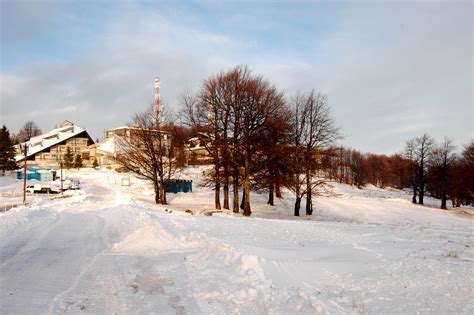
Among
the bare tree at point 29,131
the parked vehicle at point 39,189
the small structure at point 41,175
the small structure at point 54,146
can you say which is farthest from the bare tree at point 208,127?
the bare tree at point 29,131

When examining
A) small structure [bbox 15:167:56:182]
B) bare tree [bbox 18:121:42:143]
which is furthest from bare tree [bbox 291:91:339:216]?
bare tree [bbox 18:121:42:143]

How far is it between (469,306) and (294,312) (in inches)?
117

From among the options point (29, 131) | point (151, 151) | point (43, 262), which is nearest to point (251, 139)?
point (151, 151)

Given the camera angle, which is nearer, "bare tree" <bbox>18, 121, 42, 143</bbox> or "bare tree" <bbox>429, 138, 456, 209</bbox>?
"bare tree" <bbox>429, 138, 456, 209</bbox>

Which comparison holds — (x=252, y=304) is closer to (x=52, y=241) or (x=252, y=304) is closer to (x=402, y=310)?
(x=402, y=310)

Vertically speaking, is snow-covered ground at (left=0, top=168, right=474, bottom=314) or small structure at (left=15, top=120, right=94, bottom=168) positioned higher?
small structure at (left=15, top=120, right=94, bottom=168)

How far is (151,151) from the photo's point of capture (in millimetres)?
36219

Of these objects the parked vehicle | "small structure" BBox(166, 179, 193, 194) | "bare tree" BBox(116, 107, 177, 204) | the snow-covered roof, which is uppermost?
the snow-covered roof

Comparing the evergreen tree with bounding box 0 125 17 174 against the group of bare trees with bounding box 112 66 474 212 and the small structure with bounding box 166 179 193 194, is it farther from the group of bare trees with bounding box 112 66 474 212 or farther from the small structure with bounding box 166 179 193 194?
the group of bare trees with bounding box 112 66 474 212

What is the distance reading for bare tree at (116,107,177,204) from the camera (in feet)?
119

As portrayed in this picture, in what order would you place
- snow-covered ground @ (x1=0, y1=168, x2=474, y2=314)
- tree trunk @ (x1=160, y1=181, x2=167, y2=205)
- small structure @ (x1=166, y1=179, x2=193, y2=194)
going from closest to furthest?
snow-covered ground @ (x1=0, y1=168, x2=474, y2=314)
tree trunk @ (x1=160, y1=181, x2=167, y2=205)
small structure @ (x1=166, y1=179, x2=193, y2=194)

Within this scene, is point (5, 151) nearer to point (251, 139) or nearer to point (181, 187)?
point (181, 187)

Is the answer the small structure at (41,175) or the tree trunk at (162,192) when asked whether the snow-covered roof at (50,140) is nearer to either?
the small structure at (41,175)

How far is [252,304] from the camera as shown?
6375mm
